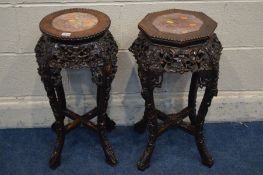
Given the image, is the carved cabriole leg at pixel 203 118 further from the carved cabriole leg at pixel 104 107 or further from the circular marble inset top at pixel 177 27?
the carved cabriole leg at pixel 104 107

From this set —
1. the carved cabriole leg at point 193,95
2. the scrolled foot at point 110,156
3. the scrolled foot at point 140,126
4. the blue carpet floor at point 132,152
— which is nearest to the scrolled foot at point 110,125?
the blue carpet floor at point 132,152

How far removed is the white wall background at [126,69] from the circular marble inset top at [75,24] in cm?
18

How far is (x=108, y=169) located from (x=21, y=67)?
818 millimetres

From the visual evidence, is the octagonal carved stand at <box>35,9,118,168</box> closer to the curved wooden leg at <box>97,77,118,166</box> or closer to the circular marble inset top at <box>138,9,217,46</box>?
the curved wooden leg at <box>97,77,118,166</box>

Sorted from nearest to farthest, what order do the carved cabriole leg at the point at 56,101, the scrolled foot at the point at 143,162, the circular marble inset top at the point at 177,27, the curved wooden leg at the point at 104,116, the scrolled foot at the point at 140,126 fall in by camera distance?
the circular marble inset top at the point at 177,27 → the carved cabriole leg at the point at 56,101 → the curved wooden leg at the point at 104,116 → the scrolled foot at the point at 143,162 → the scrolled foot at the point at 140,126

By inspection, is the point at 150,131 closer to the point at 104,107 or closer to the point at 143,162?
the point at 143,162

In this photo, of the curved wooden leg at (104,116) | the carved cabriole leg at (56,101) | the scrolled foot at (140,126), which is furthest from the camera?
the scrolled foot at (140,126)

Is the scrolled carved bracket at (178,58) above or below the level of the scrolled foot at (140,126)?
above

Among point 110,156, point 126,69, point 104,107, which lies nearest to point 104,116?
point 104,107

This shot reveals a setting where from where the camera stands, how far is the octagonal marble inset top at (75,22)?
1.81m

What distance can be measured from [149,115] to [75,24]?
62 centimetres

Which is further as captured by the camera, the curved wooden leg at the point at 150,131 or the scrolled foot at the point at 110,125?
the scrolled foot at the point at 110,125

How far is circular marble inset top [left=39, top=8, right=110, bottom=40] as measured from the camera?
5.73ft

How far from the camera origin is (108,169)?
214 centimetres
